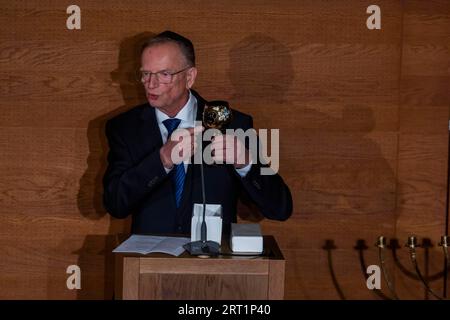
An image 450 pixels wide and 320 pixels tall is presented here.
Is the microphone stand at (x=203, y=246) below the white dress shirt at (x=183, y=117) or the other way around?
below

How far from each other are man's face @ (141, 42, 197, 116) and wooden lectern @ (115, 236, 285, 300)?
0.85 metres

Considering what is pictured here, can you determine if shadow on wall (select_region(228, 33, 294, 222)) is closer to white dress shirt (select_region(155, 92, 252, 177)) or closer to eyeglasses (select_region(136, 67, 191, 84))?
white dress shirt (select_region(155, 92, 252, 177))

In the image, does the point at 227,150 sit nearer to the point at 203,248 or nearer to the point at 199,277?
the point at 203,248

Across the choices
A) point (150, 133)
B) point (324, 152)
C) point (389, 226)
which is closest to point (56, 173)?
point (150, 133)

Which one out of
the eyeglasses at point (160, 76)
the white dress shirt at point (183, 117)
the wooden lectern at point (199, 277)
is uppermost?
the eyeglasses at point (160, 76)

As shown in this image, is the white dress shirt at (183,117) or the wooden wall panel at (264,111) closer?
the white dress shirt at (183,117)

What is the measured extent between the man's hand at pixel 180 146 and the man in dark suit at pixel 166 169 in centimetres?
1

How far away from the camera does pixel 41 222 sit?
3.55 metres

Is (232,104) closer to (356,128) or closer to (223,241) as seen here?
(356,128)

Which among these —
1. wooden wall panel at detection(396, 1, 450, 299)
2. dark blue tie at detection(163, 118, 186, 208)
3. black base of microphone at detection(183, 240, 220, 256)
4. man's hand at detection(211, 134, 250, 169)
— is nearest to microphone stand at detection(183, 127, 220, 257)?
black base of microphone at detection(183, 240, 220, 256)

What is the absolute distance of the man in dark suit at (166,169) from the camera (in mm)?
2836

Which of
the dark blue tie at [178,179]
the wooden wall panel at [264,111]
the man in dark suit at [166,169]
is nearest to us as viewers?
the man in dark suit at [166,169]

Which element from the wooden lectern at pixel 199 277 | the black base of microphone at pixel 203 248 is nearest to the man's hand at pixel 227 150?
the black base of microphone at pixel 203 248

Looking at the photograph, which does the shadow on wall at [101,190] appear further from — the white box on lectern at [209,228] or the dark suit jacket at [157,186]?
the white box on lectern at [209,228]
